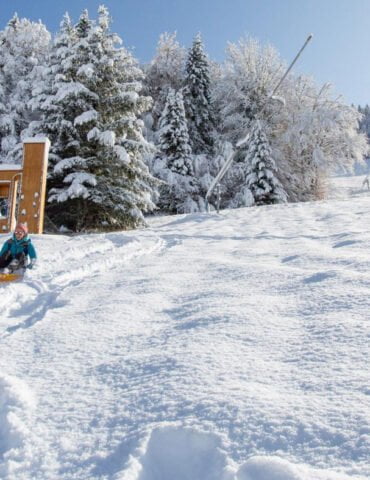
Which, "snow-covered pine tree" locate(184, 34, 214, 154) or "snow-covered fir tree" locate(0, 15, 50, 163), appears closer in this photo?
"snow-covered fir tree" locate(0, 15, 50, 163)

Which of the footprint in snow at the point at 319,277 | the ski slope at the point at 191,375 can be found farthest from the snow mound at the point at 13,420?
the footprint in snow at the point at 319,277

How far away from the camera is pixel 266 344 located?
8.46ft

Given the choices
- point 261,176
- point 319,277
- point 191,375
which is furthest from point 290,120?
point 191,375

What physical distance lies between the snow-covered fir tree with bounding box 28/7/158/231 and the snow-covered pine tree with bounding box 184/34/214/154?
1185 cm

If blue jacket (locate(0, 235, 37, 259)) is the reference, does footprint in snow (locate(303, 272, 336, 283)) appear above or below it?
above

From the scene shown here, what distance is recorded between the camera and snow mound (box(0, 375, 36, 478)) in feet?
5.67

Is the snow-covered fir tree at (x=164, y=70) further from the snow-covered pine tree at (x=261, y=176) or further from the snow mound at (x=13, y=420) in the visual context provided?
the snow mound at (x=13, y=420)

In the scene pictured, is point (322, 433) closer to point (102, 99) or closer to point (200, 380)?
point (200, 380)

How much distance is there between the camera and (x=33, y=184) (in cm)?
930

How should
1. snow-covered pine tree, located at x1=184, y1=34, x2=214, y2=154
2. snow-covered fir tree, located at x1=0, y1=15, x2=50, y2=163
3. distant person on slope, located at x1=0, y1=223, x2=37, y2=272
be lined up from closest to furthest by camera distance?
distant person on slope, located at x1=0, y1=223, x2=37, y2=272
snow-covered fir tree, located at x1=0, y1=15, x2=50, y2=163
snow-covered pine tree, located at x1=184, y1=34, x2=214, y2=154

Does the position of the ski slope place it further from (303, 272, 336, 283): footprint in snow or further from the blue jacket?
the blue jacket

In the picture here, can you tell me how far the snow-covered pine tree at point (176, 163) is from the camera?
20.5 metres

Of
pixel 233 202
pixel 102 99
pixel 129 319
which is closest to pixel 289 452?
pixel 129 319

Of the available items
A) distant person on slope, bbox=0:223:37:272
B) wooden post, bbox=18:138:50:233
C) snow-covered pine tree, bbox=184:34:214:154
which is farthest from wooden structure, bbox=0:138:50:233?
snow-covered pine tree, bbox=184:34:214:154
